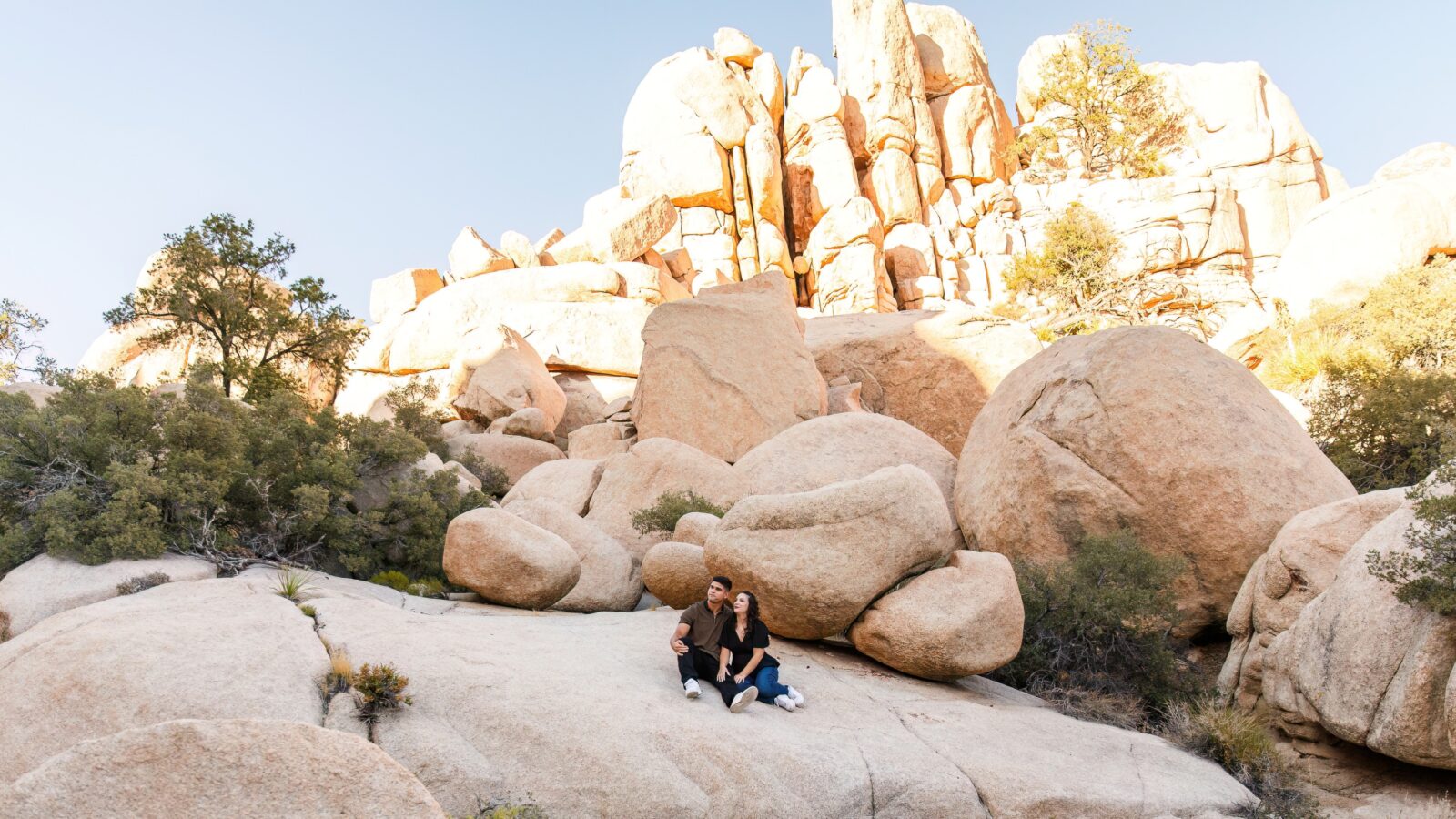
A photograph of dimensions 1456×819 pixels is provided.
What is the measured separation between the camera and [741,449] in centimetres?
2039

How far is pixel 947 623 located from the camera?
9.99m

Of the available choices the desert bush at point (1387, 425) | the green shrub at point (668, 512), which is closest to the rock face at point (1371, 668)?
the desert bush at point (1387, 425)

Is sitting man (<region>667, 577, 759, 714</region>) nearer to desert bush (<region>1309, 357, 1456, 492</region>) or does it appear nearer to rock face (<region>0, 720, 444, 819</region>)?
rock face (<region>0, 720, 444, 819</region>)

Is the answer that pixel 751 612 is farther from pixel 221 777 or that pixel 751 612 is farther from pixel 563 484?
pixel 563 484

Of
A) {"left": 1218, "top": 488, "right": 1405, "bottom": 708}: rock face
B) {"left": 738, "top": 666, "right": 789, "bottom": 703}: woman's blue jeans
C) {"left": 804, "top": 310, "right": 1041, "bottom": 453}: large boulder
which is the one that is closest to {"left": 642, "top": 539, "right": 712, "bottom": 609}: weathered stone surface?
{"left": 738, "top": 666, "right": 789, "bottom": 703}: woman's blue jeans

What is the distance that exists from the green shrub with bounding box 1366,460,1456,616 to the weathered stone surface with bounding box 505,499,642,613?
9.43 m

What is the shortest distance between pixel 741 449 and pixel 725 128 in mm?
35546

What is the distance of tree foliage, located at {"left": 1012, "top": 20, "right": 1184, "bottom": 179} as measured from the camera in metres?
51.3

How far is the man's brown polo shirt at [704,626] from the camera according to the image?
889 cm

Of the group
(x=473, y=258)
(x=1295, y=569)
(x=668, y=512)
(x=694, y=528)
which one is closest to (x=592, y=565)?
(x=694, y=528)

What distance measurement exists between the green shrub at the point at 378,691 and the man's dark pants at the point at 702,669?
2656mm

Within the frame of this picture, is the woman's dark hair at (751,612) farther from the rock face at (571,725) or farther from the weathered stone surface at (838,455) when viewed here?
the weathered stone surface at (838,455)

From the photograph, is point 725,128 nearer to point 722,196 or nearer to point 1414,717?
point 722,196

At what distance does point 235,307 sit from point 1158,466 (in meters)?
23.8
